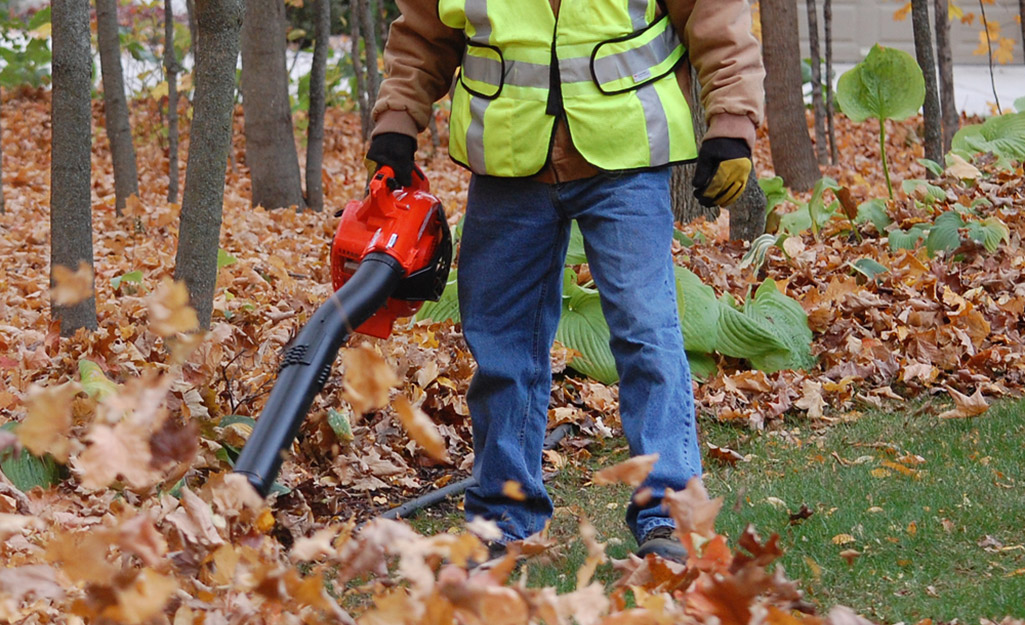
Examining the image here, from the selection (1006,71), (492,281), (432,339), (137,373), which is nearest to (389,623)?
(492,281)

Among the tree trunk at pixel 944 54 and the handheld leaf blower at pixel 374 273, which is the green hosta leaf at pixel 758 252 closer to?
the handheld leaf blower at pixel 374 273

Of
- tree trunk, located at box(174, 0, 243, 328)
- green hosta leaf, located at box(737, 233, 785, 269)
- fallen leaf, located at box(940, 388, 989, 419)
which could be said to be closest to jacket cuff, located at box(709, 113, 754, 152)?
fallen leaf, located at box(940, 388, 989, 419)

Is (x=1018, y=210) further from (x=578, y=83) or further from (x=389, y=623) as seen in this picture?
(x=389, y=623)

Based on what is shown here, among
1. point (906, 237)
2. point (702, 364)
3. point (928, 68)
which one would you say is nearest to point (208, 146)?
point (702, 364)

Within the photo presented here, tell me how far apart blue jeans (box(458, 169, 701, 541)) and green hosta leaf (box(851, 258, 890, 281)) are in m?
2.49

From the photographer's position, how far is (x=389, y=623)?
5.09ft

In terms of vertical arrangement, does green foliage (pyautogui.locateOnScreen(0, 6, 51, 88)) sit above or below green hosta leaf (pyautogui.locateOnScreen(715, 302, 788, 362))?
above

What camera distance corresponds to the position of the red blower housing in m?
2.61

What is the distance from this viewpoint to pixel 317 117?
9000 mm

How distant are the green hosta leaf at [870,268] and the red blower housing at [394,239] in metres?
2.80

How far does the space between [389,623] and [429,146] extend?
451 inches

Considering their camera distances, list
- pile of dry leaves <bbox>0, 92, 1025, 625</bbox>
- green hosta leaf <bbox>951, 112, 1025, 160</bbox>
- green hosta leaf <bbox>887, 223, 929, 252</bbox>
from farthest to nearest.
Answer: green hosta leaf <bbox>951, 112, 1025, 160</bbox>
green hosta leaf <bbox>887, 223, 929, 252</bbox>
pile of dry leaves <bbox>0, 92, 1025, 625</bbox>

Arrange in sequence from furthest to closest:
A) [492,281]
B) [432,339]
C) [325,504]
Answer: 1. [432,339]
2. [325,504]
3. [492,281]

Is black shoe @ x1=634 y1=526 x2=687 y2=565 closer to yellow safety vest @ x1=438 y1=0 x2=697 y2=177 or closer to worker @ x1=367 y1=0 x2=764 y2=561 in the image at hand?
worker @ x1=367 y1=0 x2=764 y2=561
